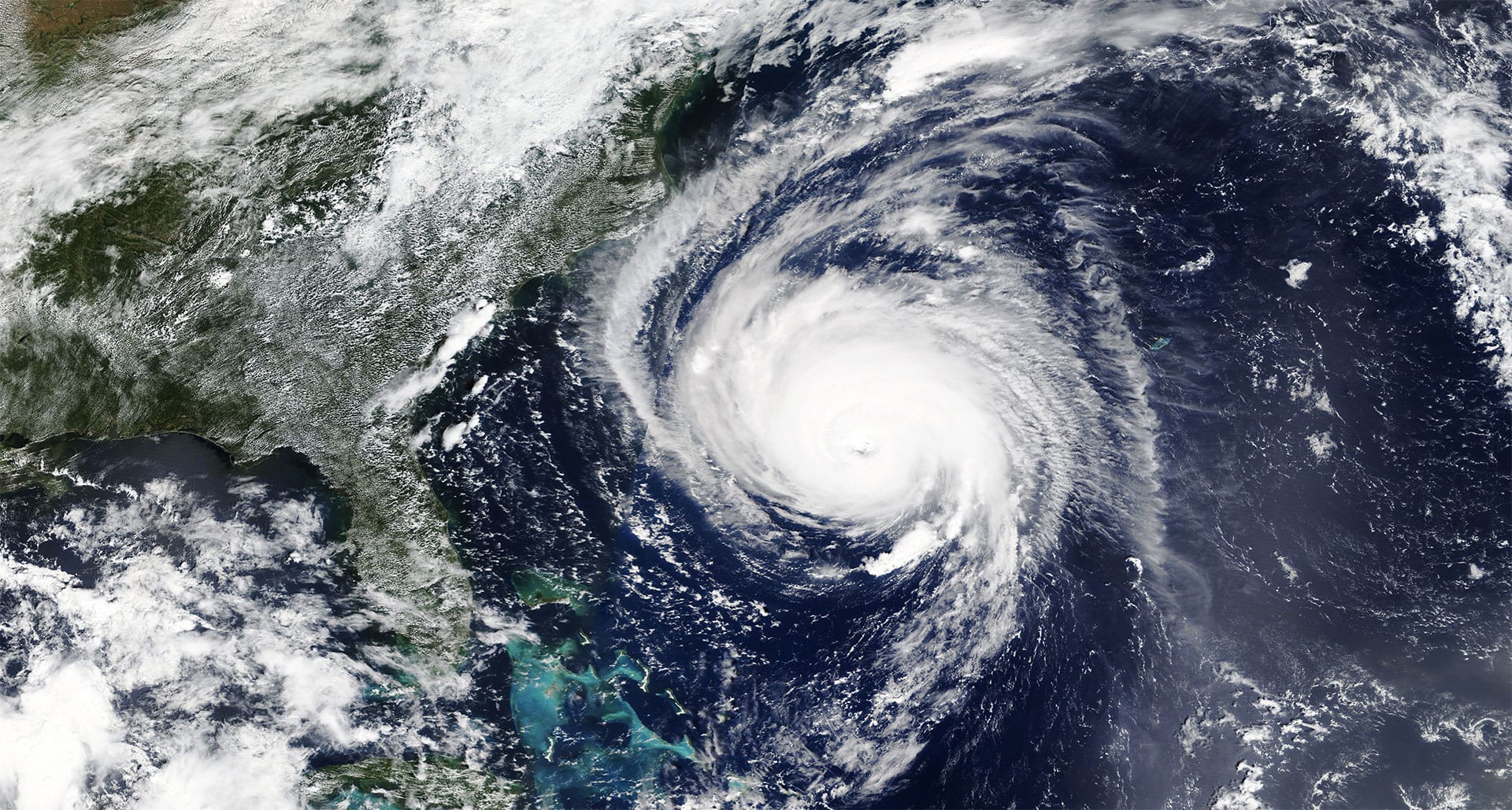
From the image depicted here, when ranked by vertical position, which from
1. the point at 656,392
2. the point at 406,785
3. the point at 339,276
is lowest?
the point at 406,785

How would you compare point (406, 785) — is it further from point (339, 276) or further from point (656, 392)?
point (339, 276)

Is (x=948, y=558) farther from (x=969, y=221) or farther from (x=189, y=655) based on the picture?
(x=189, y=655)

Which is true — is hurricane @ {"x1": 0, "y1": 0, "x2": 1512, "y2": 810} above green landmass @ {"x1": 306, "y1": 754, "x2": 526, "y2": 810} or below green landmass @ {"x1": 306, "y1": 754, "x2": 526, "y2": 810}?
above

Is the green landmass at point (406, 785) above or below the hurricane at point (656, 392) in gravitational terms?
below

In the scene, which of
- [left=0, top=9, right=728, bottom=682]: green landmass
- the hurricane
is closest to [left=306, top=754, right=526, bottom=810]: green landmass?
the hurricane

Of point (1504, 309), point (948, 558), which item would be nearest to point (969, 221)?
point (948, 558)

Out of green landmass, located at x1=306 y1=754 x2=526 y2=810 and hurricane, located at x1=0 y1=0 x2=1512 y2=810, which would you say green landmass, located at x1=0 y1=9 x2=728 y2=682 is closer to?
hurricane, located at x1=0 y1=0 x2=1512 y2=810

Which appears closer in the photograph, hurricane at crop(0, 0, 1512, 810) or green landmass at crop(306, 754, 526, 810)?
hurricane at crop(0, 0, 1512, 810)

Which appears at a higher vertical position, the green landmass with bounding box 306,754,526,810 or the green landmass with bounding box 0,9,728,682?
the green landmass with bounding box 0,9,728,682

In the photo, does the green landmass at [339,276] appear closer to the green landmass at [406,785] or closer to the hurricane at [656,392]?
the hurricane at [656,392]

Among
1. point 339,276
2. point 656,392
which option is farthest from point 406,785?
point 339,276

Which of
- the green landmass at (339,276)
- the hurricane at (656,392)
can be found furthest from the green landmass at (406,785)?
the green landmass at (339,276)
